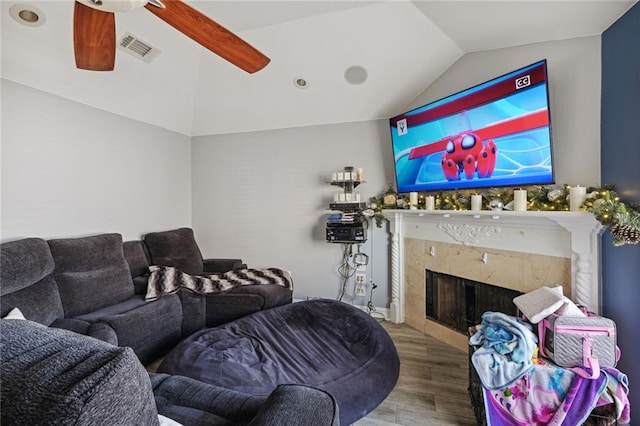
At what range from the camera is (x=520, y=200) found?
2156 mm

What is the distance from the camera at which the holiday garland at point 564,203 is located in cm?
153

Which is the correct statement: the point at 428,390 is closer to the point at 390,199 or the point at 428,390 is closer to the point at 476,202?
the point at 476,202

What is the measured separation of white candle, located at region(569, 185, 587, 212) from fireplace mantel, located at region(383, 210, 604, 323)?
68 millimetres

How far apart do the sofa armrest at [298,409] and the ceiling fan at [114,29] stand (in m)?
1.74

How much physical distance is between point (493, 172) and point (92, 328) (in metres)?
3.07

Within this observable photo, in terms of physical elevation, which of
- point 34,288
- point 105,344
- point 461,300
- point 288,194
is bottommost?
point 461,300

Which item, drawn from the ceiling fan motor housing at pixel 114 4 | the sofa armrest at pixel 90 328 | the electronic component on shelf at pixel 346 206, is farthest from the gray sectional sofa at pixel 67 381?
the electronic component on shelf at pixel 346 206

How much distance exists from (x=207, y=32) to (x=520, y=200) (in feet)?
7.62

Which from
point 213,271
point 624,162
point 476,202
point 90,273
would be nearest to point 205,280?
point 213,271

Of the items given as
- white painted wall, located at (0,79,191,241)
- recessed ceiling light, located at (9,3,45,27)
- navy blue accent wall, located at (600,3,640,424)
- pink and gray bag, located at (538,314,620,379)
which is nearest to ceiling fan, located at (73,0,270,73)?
recessed ceiling light, located at (9,3,45,27)

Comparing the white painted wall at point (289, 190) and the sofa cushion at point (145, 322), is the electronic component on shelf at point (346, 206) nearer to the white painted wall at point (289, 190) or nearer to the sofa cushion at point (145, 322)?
the white painted wall at point (289, 190)

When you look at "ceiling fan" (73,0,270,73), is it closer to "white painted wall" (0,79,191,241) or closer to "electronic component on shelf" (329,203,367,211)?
"white painted wall" (0,79,191,241)

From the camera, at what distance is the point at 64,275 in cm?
228

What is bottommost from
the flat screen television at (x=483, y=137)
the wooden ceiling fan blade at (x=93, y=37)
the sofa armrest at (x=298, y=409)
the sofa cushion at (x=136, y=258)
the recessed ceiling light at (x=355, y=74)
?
the sofa armrest at (x=298, y=409)
